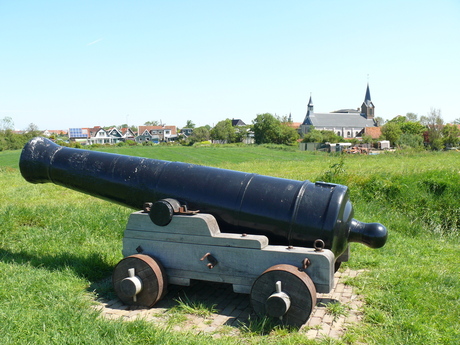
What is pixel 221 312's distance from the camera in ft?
12.0

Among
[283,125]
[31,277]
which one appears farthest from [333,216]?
[283,125]

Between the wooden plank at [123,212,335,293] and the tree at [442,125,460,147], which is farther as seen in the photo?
the tree at [442,125,460,147]

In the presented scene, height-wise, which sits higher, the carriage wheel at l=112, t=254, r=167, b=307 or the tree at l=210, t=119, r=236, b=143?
the tree at l=210, t=119, r=236, b=143

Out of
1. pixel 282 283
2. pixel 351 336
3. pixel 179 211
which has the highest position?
pixel 179 211

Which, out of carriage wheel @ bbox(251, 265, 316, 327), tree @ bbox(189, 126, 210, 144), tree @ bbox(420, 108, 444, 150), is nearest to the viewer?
carriage wheel @ bbox(251, 265, 316, 327)

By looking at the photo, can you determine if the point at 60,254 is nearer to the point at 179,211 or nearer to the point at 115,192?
the point at 115,192

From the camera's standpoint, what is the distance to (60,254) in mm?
5000

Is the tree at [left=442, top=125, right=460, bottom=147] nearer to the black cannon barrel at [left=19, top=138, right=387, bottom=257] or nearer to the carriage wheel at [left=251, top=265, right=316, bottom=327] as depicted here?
the black cannon barrel at [left=19, top=138, right=387, bottom=257]

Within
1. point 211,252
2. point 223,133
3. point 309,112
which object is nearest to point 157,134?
point 223,133

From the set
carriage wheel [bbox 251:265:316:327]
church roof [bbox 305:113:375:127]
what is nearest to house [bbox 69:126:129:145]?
church roof [bbox 305:113:375:127]

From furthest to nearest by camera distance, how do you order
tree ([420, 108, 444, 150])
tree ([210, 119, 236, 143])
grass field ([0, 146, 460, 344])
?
1. tree ([210, 119, 236, 143])
2. tree ([420, 108, 444, 150])
3. grass field ([0, 146, 460, 344])

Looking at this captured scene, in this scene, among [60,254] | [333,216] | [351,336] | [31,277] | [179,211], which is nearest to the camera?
[351,336]

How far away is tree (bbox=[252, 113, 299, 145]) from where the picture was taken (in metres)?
71.7

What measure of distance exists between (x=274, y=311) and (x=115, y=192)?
1.95 m
